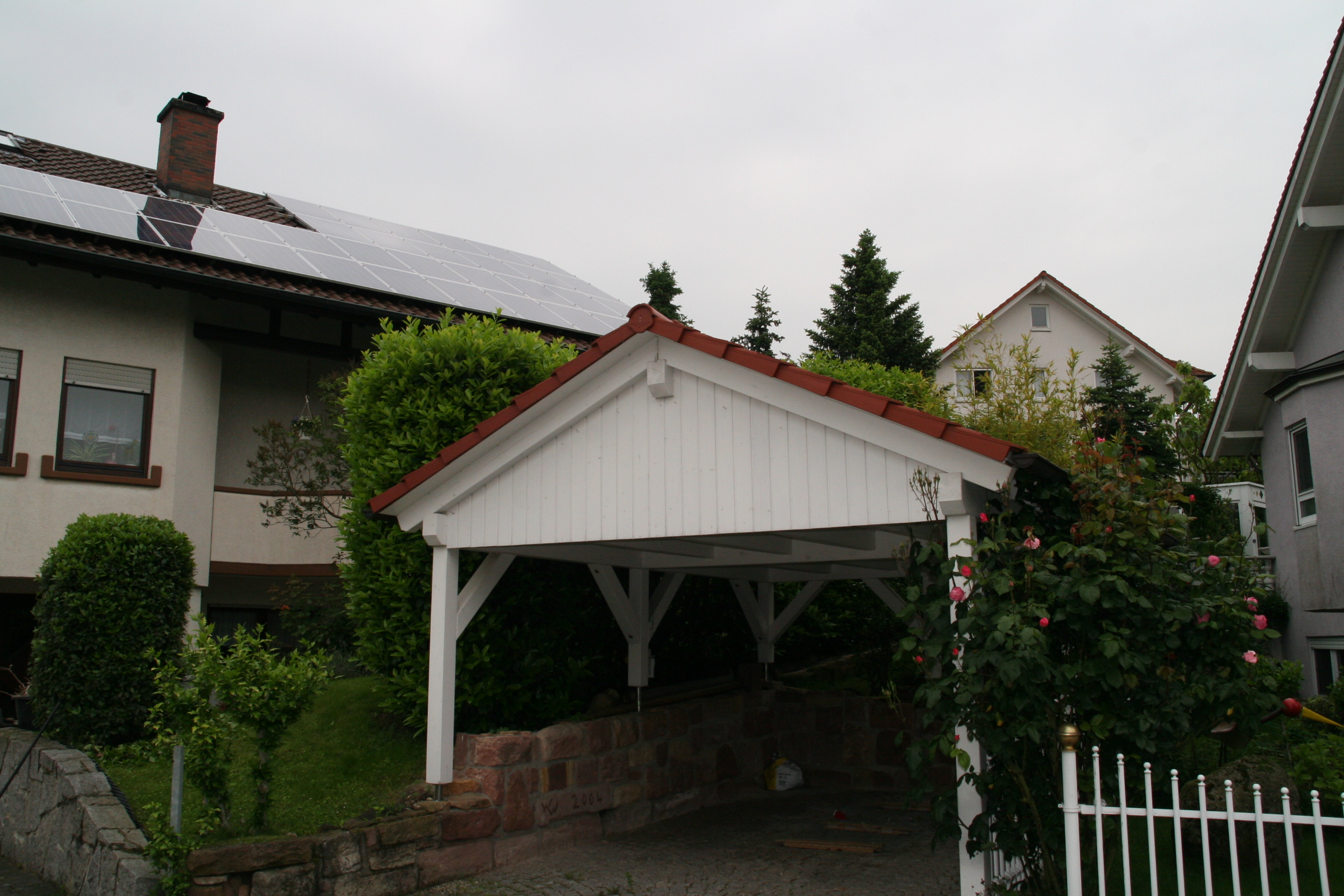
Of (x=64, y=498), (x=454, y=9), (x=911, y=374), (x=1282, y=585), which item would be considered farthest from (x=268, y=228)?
(x=1282, y=585)

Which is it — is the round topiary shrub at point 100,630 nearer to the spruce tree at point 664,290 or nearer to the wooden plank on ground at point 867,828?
the wooden plank on ground at point 867,828

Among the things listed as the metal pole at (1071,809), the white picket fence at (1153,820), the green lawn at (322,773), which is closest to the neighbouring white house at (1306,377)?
the white picket fence at (1153,820)

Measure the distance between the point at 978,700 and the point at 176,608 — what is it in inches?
286

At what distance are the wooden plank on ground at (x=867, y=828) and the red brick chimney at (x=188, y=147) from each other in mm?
13401

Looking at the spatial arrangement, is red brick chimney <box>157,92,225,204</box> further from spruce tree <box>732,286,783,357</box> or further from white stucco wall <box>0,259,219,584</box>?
spruce tree <box>732,286,783,357</box>

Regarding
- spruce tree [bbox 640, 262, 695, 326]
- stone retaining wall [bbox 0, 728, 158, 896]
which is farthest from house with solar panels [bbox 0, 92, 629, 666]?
spruce tree [bbox 640, 262, 695, 326]

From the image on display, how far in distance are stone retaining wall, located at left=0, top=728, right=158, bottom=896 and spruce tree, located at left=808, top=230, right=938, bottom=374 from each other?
765 inches

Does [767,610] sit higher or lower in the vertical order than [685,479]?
lower

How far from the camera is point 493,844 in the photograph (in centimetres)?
684

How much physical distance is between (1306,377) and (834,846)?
7890 mm

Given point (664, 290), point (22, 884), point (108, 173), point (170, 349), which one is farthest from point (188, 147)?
point (664, 290)

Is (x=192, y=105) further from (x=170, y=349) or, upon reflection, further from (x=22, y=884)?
(x=22, y=884)

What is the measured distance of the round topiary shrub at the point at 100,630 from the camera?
8.02 m

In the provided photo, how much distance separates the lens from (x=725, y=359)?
5.68 meters
